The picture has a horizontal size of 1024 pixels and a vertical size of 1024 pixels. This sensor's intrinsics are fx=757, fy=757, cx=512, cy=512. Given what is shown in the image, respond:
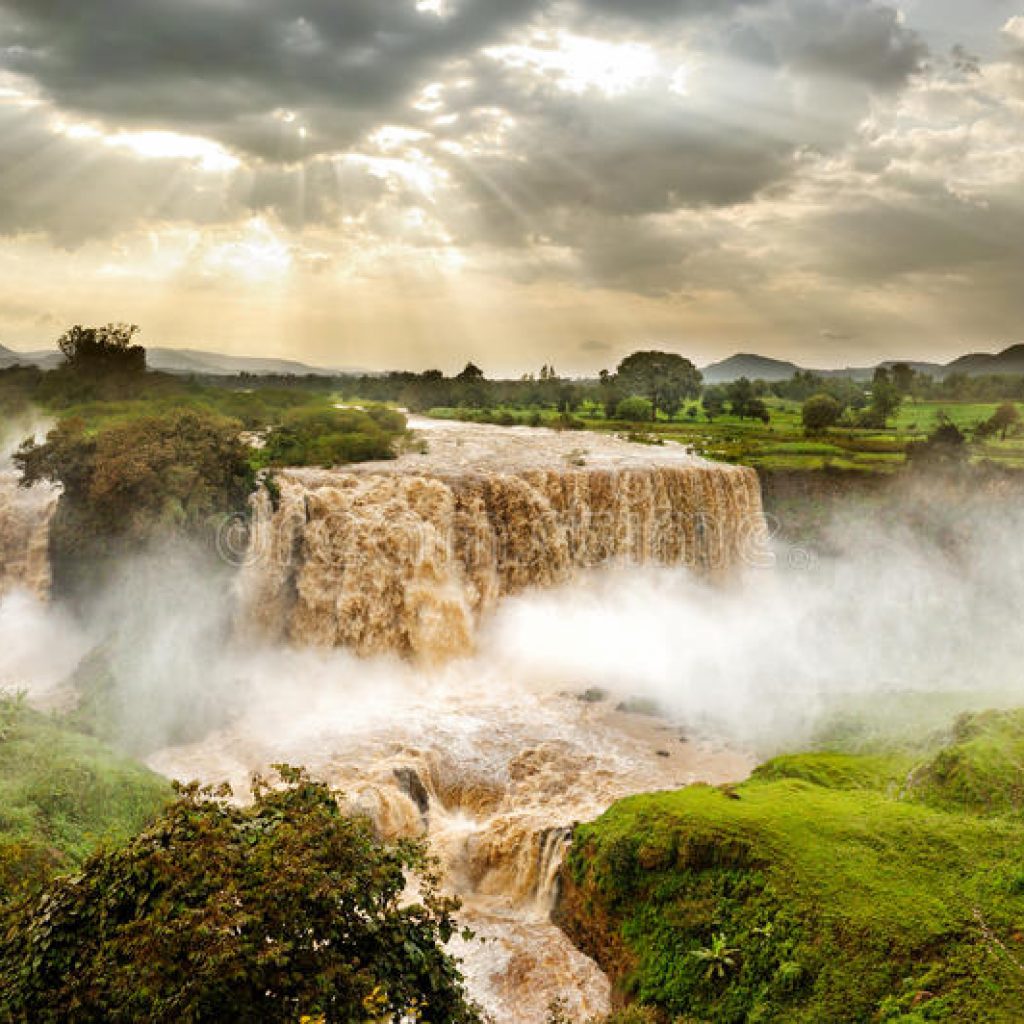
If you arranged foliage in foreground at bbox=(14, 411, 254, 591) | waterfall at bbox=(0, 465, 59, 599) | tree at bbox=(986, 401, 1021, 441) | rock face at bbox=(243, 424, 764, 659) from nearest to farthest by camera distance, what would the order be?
foliage in foreground at bbox=(14, 411, 254, 591) → rock face at bbox=(243, 424, 764, 659) → waterfall at bbox=(0, 465, 59, 599) → tree at bbox=(986, 401, 1021, 441)

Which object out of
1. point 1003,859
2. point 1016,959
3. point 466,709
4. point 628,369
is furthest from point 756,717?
Answer: point 628,369

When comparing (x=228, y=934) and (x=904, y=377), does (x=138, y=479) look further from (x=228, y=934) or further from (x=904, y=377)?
(x=904, y=377)

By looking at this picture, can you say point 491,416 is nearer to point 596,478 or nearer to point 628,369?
point 628,369

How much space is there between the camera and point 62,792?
12.2 metres

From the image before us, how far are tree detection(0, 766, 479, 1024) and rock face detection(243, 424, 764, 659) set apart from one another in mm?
16617

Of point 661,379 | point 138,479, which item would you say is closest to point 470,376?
point 661,379

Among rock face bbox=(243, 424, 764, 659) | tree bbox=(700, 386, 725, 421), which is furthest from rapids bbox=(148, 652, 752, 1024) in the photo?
tree bbox=(700, 386, 725, 421)

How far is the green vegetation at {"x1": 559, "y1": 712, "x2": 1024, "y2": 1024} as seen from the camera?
26.0 ft

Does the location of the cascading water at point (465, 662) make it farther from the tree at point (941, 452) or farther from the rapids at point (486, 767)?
the tree at point (941, 452)

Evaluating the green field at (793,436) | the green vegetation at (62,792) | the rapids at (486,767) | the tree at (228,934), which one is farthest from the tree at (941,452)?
the tree at (228,934)

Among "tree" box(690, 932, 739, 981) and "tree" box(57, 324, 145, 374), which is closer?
"tree" box(690, 932, 739, 981)

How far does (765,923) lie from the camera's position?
909 centimetres

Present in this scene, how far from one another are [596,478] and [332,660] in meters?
12.1

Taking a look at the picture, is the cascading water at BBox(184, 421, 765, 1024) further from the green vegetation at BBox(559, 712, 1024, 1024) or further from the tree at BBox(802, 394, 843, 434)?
the tree at BBox(802, 394, 843, 434)
